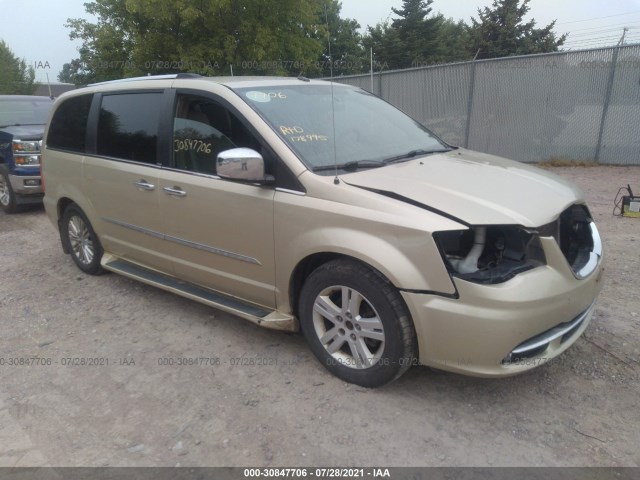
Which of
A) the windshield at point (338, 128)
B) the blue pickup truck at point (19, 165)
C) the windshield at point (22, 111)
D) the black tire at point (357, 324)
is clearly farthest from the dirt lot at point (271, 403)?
the windshield at point (22, 111)

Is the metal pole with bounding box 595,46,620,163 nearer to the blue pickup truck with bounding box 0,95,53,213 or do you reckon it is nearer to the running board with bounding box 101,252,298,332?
the running board with bounding box 101,252,298,332

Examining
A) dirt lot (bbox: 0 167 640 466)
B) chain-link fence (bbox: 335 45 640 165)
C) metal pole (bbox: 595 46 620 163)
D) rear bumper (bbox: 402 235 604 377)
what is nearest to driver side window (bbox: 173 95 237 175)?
dirt lot (bbox: 0 167 640 466)

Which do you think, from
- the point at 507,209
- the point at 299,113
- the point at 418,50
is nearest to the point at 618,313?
the point at 507,209

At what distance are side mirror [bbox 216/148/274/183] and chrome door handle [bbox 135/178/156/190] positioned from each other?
105 centimetres

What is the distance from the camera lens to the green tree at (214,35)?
1190cm

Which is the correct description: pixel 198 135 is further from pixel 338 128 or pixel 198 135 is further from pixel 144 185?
pixel 338 128

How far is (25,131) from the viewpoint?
8.00 meters

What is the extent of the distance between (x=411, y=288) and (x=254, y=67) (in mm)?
11152

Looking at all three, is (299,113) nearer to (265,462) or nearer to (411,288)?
(411,288)

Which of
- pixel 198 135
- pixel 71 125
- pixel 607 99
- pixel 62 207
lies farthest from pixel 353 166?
pixel 607 99

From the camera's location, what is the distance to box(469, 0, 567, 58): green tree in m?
29.5

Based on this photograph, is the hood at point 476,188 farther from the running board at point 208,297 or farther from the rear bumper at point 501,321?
the running board at point 208,297

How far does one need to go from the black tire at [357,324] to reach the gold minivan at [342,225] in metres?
0.01

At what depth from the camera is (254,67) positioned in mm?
12586
